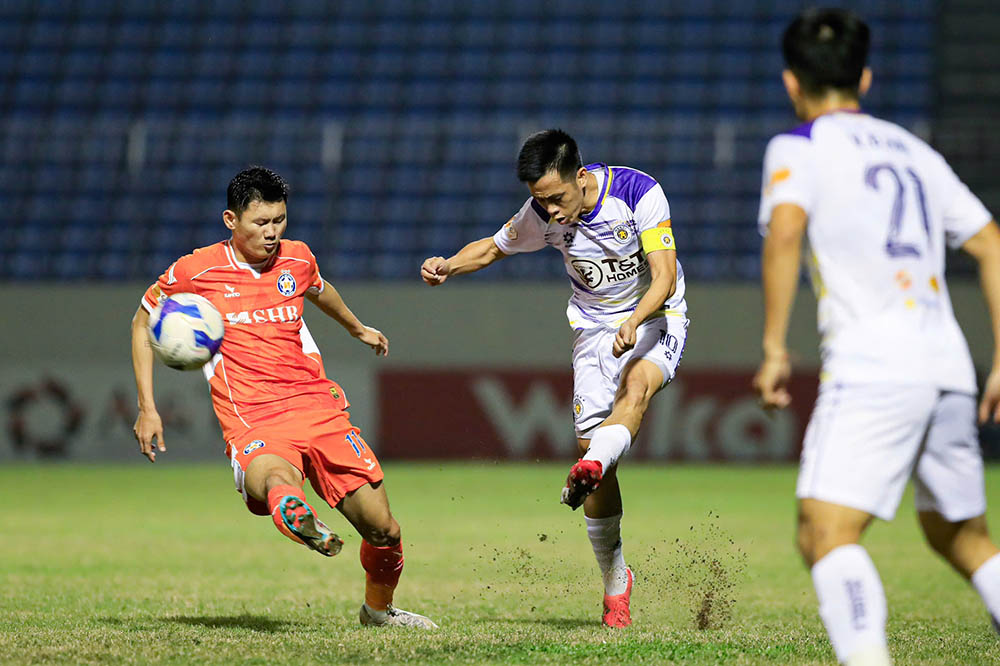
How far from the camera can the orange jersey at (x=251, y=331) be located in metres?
5.83

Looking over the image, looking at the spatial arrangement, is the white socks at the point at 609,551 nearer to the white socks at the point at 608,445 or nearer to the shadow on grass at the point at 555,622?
the shadow on grass at the point at 555,622

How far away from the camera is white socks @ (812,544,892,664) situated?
339cm

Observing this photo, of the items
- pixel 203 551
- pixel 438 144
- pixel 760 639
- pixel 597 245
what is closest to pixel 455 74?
pixel 438 144

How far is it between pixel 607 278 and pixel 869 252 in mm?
2855

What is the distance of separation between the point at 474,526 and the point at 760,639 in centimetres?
608

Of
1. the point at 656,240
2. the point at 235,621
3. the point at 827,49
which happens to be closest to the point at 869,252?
the point at 827,49

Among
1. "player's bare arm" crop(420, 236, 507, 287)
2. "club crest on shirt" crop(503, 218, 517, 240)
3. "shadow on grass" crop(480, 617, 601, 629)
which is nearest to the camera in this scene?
"shadow on grass" crop(480, 617, 601, 629)

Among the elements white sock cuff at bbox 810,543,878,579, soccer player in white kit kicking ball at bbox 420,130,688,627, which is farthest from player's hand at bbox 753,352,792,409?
soccer player in white kit kicking ball at bbox 420,130,688,627

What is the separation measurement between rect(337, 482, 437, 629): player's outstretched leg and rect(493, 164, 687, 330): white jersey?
1356 mm

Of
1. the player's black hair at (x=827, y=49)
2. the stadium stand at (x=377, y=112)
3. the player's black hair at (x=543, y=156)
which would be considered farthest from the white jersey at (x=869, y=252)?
the stadium stand at (x=377, y=112)

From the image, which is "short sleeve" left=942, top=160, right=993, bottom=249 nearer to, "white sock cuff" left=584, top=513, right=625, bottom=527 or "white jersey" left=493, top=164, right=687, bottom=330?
"white jersey" left=493, top=164, right=687, bottom=330

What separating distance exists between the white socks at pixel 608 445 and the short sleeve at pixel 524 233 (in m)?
1.05

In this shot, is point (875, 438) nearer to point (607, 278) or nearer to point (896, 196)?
point (896, 196)

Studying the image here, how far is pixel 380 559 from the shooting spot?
5973 mm
